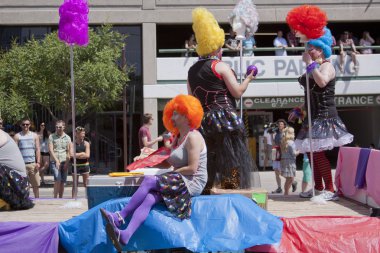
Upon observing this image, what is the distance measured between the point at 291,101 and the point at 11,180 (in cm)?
1498

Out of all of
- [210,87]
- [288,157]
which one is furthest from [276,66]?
[210,87]

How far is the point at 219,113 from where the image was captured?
5695mm

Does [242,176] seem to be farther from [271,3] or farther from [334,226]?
[271,3]

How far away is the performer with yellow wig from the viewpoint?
5.64 m

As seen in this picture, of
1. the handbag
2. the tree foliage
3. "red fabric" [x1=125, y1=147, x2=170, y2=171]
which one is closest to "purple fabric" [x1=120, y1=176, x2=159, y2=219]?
"red fabric" [x1=125, y1=147, x2=170, y2=171]

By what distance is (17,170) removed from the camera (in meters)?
6.48

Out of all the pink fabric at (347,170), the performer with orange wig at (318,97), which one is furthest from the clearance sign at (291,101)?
the performer with orange wig at (318,97)

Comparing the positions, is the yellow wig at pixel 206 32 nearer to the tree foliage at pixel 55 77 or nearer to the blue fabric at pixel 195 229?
the blue fabric at pixel 195 229

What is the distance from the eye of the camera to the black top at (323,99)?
254 inches

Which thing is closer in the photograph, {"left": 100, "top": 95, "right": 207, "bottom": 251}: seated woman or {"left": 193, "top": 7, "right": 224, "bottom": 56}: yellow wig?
{"left": 100, "top": 95, "right": 207, "bottom": 251}: seated woman

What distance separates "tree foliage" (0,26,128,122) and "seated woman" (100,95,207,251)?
1183 cm

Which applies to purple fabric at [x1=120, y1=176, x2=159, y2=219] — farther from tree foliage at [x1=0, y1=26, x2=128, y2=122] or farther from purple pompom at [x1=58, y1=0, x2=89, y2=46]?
tree foliage at [x1=0, y1=26, x2=128, y2=122]

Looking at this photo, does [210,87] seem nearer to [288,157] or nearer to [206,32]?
[206,32]

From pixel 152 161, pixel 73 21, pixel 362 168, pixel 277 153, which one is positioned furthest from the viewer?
pixel 277 153
